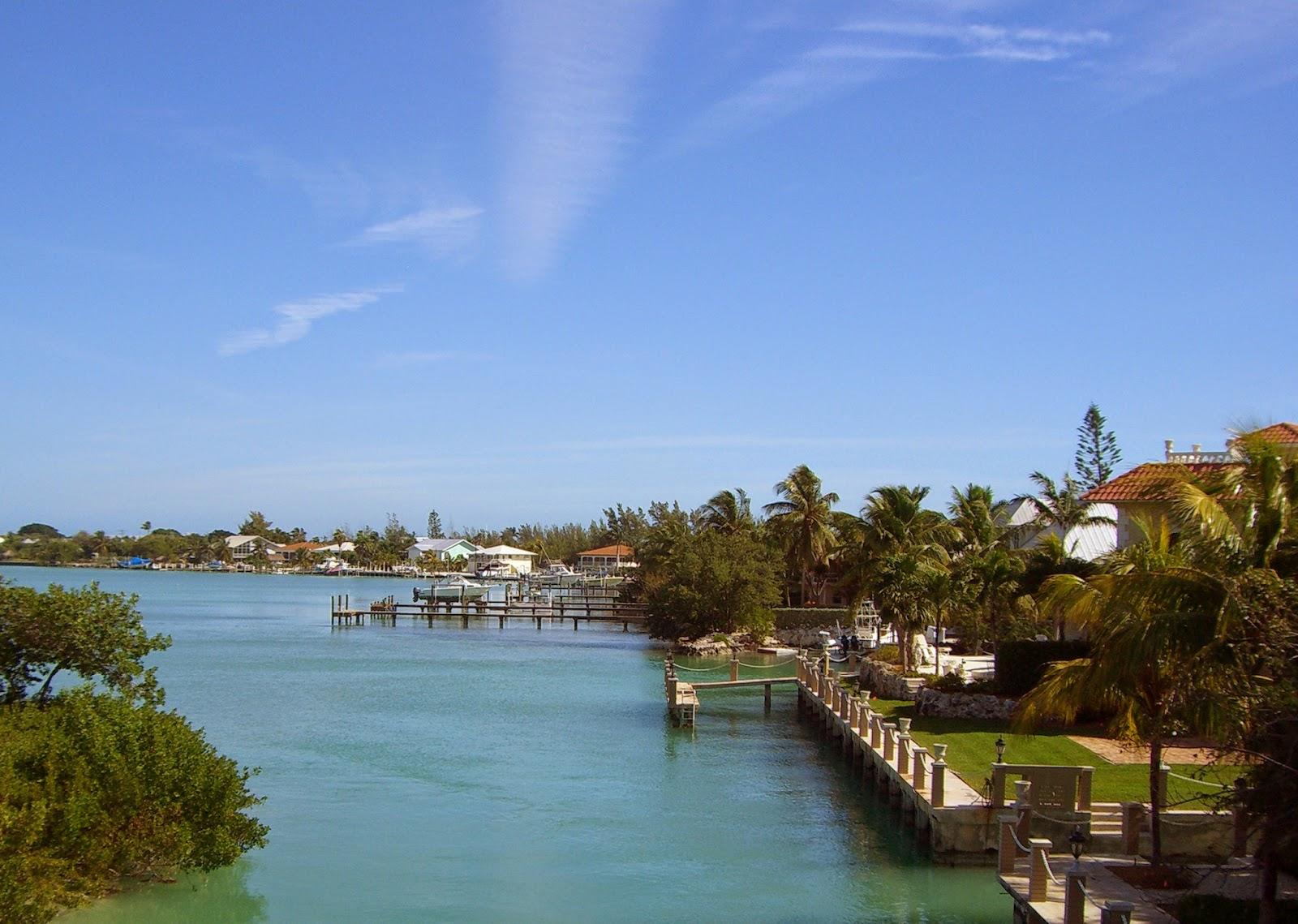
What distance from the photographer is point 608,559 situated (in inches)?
5610

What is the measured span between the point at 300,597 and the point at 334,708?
92196 mm

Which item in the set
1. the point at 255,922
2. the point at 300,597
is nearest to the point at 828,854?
the point at 255,922

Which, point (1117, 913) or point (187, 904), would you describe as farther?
point (187, 904)

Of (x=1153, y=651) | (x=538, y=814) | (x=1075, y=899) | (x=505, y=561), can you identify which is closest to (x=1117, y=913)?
(x=1075, y=899)

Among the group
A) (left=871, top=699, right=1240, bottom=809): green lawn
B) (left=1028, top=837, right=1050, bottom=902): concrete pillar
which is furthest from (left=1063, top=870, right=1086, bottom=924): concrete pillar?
(left=871, top=699, right=1240, bottom=809): green lawn

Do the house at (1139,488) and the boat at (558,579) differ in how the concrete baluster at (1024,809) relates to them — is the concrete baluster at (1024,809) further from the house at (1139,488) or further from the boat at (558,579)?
the boat at (558,579)

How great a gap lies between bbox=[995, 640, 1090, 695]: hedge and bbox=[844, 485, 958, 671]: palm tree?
6816 millimetres

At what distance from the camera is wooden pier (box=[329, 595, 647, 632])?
81.4 metres

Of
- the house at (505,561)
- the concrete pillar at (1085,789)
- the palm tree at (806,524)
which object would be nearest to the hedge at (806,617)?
the palm tree at (806,524)

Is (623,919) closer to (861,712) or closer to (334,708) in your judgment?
(861,712)

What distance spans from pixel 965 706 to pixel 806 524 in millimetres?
40804

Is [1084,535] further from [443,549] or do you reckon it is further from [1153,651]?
[443,549]

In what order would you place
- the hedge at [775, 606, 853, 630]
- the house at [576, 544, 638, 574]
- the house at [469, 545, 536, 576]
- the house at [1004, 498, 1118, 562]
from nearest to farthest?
the house at [1004, 498, 1118, 562] → the hedge at [775, 606, 853, 630] → the house at [576, 544, 638, 574] → the house at [469, 545, 536, 576]

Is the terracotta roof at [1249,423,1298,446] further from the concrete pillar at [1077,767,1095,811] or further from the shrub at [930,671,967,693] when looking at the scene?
the concrete pillar at [1077,767,1095,811]
